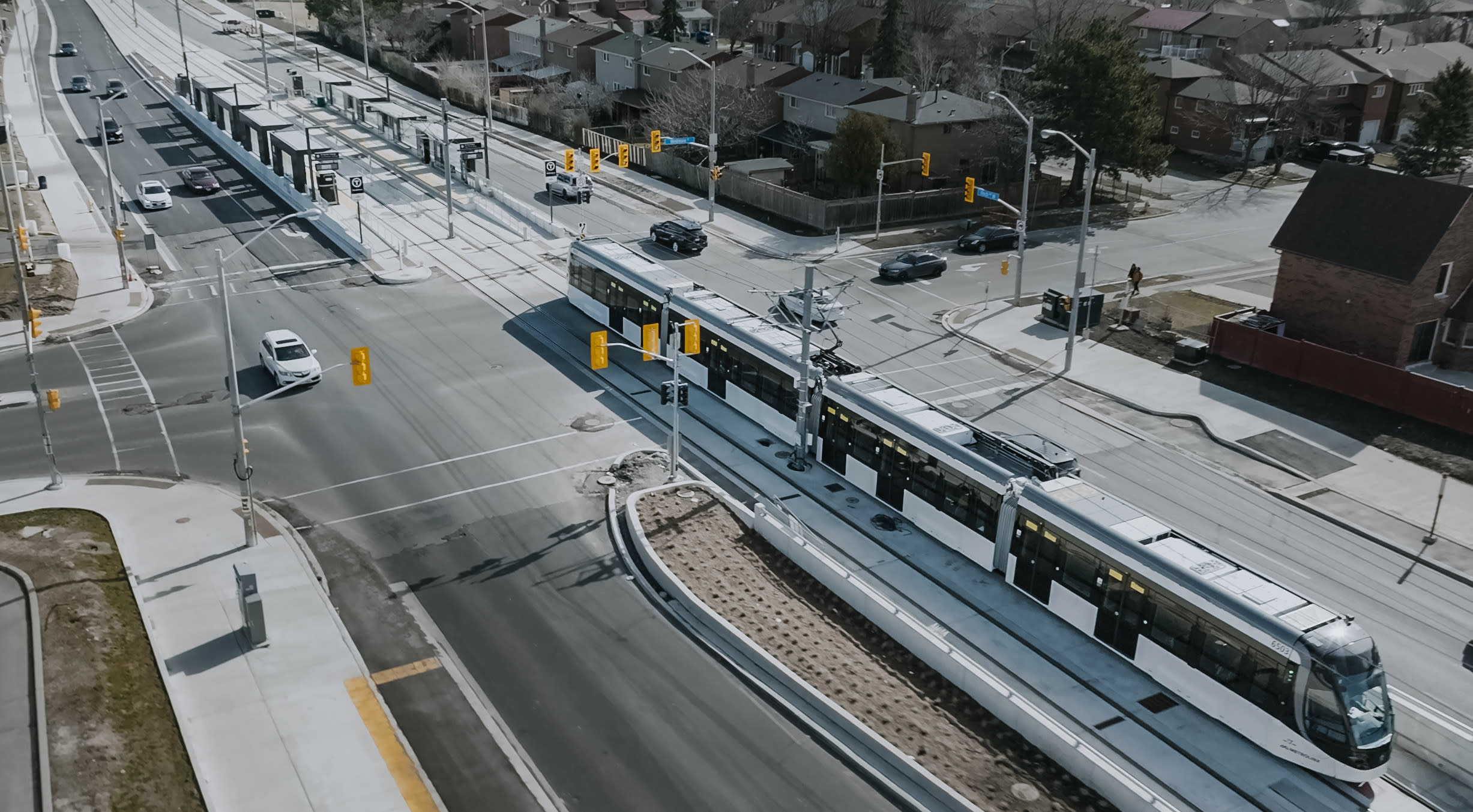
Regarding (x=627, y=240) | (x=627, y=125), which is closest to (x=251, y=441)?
(x=627, y=240)

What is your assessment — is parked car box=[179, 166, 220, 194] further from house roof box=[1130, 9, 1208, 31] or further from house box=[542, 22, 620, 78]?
house roof box=[1130, 9, 1208, 31]

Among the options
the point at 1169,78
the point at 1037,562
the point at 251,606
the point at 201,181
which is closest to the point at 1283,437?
the point at 1037,562

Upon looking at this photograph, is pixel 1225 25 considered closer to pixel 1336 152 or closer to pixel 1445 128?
pixel 1336 152

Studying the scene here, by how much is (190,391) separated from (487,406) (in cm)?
1052

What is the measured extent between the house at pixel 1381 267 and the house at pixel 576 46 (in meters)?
67.8

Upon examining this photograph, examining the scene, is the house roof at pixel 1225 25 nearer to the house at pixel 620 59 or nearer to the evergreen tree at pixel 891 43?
the evergreen tree at pixel 891 43

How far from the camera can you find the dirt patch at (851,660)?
21922 mm

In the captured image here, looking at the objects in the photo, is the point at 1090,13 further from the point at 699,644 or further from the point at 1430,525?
the point at 699,644

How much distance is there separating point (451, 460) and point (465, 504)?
9.83 ft

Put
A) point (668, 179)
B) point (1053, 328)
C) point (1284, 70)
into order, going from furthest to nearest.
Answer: point (1284, 70)
point (668, 179)
point (1053, 328)

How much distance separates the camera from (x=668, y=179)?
246 ft

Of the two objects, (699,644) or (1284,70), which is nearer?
(699,644)

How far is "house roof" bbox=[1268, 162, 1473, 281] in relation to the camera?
4262 cm

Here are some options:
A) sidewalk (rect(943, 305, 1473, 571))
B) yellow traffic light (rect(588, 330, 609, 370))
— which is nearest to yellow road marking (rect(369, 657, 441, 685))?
yellow traffic light (rect(588, 330, 609, 370))
